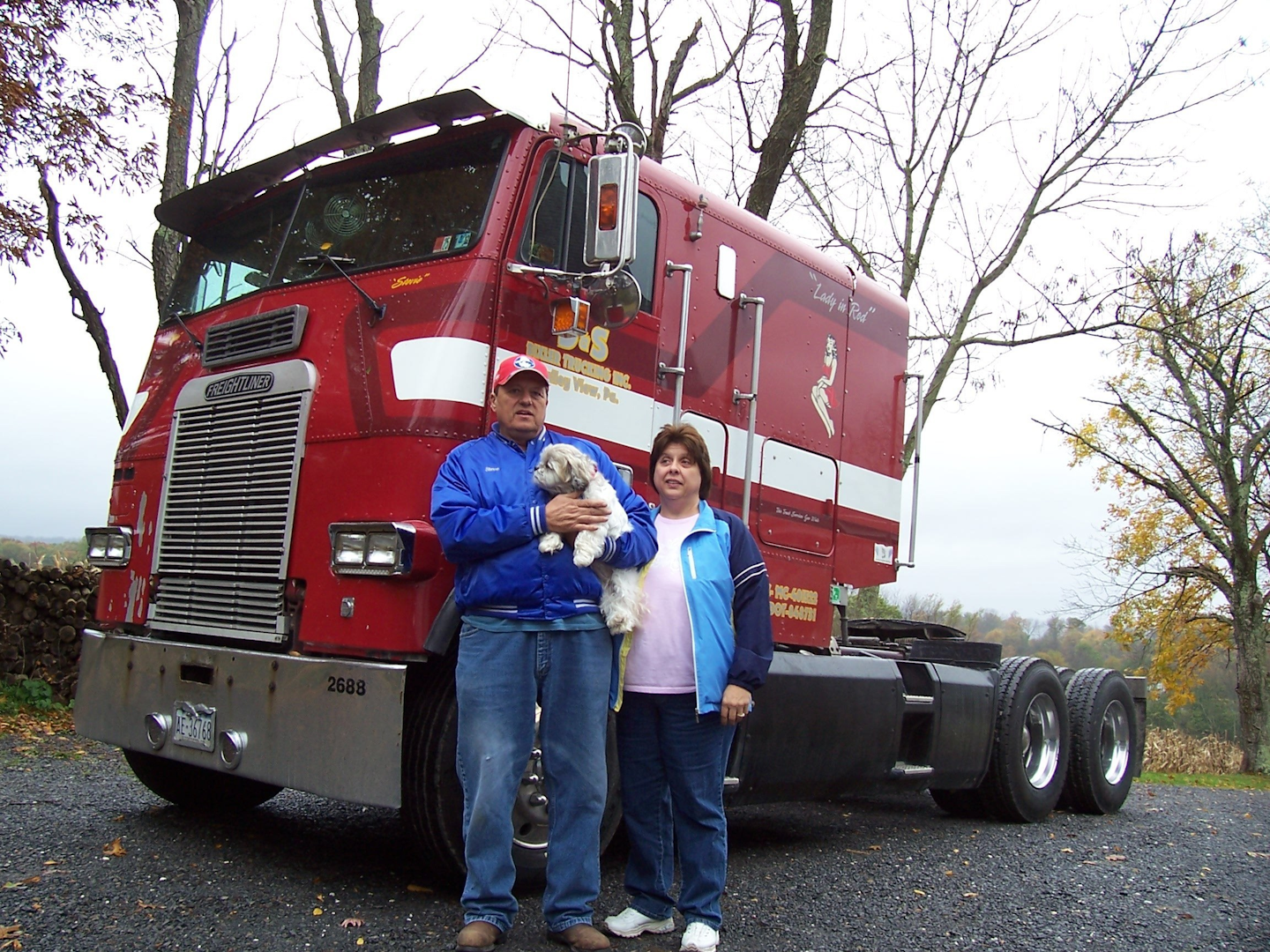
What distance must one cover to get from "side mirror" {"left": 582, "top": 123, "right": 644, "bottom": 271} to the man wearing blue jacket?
982mm

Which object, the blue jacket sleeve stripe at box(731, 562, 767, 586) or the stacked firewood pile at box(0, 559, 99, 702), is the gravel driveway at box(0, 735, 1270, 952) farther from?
the stacked firewood pile at box(0, 559, 99, 702)

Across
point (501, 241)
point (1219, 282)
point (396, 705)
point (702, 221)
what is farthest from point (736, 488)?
point (1219, 282)

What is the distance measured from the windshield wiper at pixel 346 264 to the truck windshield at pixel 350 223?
0.01m

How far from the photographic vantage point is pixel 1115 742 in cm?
843

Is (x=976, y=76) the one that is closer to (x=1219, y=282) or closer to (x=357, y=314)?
(x=1219, y=282)

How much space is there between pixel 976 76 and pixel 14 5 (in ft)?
44.4

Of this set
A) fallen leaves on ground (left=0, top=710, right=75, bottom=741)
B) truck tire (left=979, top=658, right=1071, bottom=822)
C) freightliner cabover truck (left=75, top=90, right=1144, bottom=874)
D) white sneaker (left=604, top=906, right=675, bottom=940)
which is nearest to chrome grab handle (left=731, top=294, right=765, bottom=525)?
freightliner cabover truck (left=75, top=90, right=1144, bottom=874)

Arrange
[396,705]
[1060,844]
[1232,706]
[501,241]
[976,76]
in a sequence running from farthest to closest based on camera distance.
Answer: [1232,706], [976,76], [1060,844], [501,241], [396,705]

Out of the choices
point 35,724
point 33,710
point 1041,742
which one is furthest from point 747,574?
point 33,710

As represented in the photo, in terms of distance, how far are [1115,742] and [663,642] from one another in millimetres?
5929

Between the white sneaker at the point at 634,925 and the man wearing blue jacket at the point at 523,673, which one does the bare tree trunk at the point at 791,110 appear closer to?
the man wearing blue jacket at the point at 523,673

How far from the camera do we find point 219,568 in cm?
465

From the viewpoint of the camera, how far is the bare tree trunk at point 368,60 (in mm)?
13305

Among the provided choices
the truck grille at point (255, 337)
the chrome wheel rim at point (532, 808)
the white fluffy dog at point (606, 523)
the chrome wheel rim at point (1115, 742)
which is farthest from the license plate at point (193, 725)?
the chrome wheel rim at point (1115, 742)
